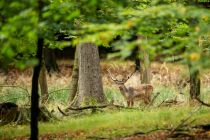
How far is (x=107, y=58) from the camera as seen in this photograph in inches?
270

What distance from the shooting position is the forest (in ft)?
22.7

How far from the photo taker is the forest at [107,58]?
6.91 metres

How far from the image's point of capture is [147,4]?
16047mm

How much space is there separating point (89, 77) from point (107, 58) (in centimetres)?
1089

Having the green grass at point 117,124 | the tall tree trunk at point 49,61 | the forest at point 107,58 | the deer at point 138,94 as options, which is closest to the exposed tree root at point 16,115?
the forest at point 107,58

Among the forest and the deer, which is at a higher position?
the forest

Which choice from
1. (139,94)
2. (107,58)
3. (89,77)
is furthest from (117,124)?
(139,94)

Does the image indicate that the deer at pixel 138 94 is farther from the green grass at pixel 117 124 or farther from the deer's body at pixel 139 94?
the green grass at pixel 117 124

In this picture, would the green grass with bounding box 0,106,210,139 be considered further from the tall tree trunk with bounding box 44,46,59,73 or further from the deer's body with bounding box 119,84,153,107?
the tall tree trunk with bounding box 44,46,59,73

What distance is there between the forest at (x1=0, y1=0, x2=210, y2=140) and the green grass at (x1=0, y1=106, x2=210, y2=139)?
0.02 metres

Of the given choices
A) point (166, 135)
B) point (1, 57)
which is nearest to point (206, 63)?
point (166, 135)

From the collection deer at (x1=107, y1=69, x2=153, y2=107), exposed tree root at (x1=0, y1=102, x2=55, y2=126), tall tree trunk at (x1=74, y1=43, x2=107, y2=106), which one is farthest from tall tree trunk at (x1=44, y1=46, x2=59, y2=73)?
exposed tree root at (x1=0, y1=102, x2=55, y2=126)

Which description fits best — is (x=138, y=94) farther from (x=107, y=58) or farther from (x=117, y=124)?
(x=107, y=58)

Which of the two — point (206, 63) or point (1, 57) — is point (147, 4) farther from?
point (206, 63)
